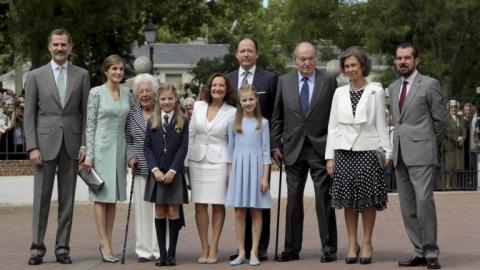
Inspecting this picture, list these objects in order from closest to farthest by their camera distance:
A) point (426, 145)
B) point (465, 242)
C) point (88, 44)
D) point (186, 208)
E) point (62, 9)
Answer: point (426, 145), point (465, 242), point (186, 208), point (62, 9), point (88, 44)

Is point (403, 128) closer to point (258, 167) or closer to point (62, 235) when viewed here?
point (258, 167)

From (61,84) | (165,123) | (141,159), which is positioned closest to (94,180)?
(141,159)

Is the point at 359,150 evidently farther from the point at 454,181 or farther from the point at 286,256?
the point at 454,181

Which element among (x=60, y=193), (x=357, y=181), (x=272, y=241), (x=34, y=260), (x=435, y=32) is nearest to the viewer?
(x=357, y=181)

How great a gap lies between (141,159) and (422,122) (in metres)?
2.78

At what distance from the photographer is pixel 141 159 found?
35.0 feet

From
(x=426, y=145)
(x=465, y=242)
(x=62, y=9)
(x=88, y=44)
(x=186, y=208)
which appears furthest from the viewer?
(x=88, y=44)

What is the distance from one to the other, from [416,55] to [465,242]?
290cm

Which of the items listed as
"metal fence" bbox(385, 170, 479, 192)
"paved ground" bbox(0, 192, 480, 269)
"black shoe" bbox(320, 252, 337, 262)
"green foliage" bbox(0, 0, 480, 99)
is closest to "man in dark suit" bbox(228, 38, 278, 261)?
"paved ground" bbox(0, 192, 480, 269)

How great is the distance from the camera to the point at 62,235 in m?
10.7

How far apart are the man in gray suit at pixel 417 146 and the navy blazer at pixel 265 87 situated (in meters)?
1.33

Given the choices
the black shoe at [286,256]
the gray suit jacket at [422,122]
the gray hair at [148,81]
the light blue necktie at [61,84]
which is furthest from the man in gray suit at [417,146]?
the light blue necktie at [61,84]

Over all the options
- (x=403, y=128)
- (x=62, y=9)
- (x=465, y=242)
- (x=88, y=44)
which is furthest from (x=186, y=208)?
(x=88, y=44)

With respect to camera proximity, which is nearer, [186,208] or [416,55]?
[416,55]
